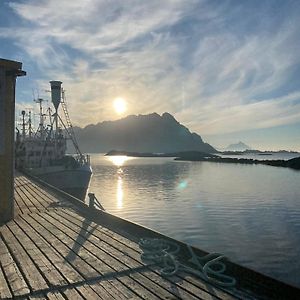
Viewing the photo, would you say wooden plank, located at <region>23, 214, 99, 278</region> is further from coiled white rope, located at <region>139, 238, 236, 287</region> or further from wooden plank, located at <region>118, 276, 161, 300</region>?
coiled white rope, located at <region>139, 238, 236, 287</region>

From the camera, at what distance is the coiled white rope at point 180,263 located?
733cm

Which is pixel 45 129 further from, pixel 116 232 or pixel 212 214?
pixel 116 232

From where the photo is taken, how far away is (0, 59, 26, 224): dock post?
43.0ft

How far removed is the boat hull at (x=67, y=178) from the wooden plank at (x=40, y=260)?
30436mm

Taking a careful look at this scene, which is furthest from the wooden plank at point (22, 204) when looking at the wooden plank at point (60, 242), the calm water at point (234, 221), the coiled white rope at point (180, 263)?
the calm water at point (234, 221)

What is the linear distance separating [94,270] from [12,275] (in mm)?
1749

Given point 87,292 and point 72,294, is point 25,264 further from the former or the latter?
point 87,292

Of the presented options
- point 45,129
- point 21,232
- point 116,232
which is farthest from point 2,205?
point 45,129

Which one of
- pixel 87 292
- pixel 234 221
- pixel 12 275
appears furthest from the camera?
pixel 234 221

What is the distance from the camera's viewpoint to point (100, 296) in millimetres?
6414

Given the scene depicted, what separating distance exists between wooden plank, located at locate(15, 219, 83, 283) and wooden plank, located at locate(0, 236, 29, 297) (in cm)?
84

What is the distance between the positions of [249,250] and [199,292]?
14.7 m

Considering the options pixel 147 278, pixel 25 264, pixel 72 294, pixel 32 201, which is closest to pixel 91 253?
pixel 25 264

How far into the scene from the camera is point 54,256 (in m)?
8.80
